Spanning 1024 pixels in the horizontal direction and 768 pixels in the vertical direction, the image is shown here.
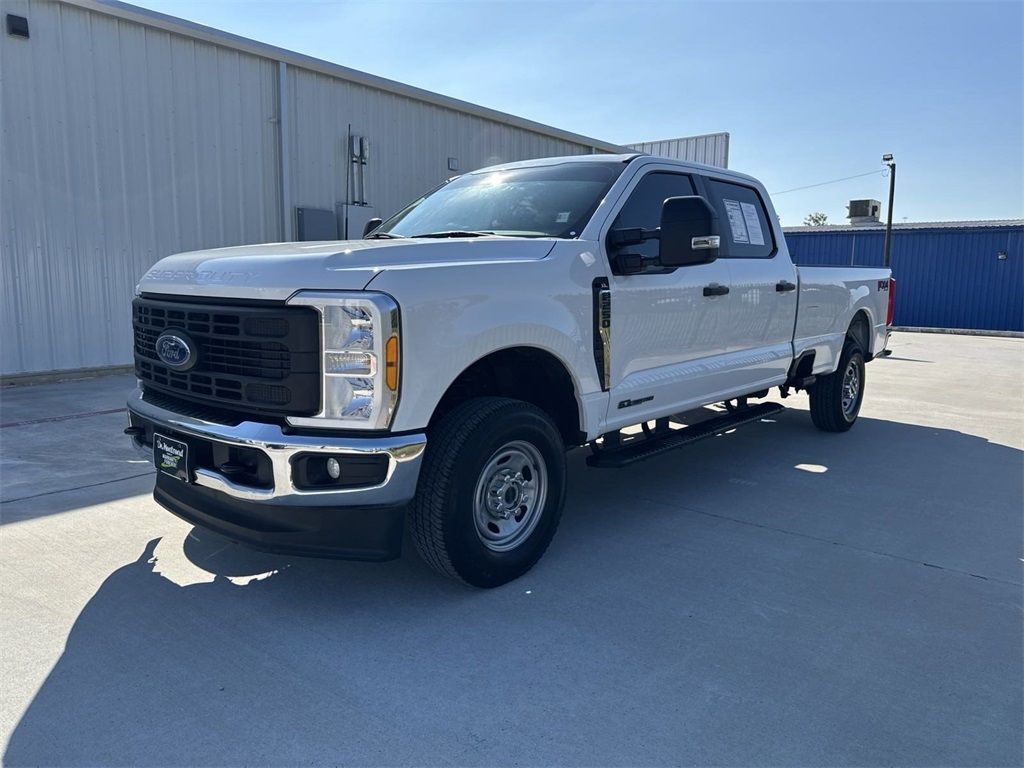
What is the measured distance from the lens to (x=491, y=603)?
11.4 feet

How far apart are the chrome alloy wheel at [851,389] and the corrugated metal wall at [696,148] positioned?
1466 centimetres

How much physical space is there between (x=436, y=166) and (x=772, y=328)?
9.31m

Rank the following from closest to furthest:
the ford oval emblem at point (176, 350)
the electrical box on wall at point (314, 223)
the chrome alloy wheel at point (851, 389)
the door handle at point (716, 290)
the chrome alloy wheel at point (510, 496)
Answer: the ford oval emblem at point (176, 350) < the chrome alloy wheel at point (510, 496) < the door handle at point (716, 290) < the chrome alloy wheel at point (851, 389) < the electrical box on wall at point (314, 223)

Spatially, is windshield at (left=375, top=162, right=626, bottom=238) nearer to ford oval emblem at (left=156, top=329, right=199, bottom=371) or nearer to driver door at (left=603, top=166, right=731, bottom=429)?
driver door at (left=603, top=166, right=731, bottom=429)

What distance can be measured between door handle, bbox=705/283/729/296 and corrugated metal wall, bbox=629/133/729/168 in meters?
16.8

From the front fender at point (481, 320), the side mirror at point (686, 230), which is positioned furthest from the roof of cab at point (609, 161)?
the front fender at point (481, 320)

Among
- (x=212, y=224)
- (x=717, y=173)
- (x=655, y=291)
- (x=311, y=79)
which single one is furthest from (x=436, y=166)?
(x=655, y=291)

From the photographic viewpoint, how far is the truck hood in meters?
3.06

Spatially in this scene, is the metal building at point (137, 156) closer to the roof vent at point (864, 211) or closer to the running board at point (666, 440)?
the running board at point (666, 440)

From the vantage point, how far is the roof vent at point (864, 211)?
31938mm

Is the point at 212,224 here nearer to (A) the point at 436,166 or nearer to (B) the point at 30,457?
(A) the point at 436,166

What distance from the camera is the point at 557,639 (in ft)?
10.3

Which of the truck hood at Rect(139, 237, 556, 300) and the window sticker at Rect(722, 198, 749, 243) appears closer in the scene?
the truck hood at Rect(139, 237, 556, 300)

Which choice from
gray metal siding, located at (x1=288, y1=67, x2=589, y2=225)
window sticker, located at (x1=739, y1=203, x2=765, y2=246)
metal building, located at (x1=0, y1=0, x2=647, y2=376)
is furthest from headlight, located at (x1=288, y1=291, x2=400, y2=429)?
gray metal siding, located at (x1=288, y1=67, x2=589, y2=225)
